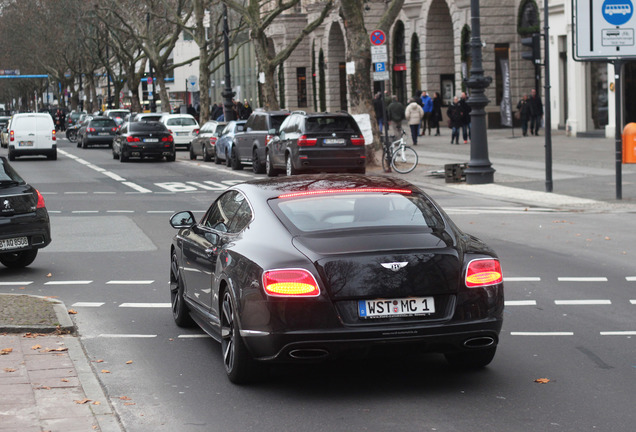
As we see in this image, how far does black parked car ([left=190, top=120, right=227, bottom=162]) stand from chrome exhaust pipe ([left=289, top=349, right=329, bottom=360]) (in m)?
31.4

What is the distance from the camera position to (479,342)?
7016 mm

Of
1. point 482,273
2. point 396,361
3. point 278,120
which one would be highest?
point 278,120

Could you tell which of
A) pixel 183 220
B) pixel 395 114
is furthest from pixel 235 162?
pixel 183 220

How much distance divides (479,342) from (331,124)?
21.0 m

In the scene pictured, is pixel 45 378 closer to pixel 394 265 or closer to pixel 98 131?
pixel 394 265

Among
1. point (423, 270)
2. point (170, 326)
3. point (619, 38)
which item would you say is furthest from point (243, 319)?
point (619, 38)

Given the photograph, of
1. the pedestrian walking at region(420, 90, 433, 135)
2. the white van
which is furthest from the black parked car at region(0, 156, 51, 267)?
the pedestrian walking at region(420, 90, 433, 135)

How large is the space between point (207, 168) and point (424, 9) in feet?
73.4

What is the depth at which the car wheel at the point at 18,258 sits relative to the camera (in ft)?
45.1

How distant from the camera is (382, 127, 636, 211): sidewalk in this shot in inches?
826

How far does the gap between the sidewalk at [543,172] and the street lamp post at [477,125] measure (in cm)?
31

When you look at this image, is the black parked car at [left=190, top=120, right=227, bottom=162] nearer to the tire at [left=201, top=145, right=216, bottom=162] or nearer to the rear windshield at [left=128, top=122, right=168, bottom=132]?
the tire at [left=201, top=145, right=216, bottom=162]

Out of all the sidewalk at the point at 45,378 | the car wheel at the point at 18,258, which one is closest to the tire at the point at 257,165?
the car wheel at the point at 18,258

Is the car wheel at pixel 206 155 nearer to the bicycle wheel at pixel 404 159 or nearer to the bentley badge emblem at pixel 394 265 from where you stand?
the bicycle wheel at pixel 404 159
